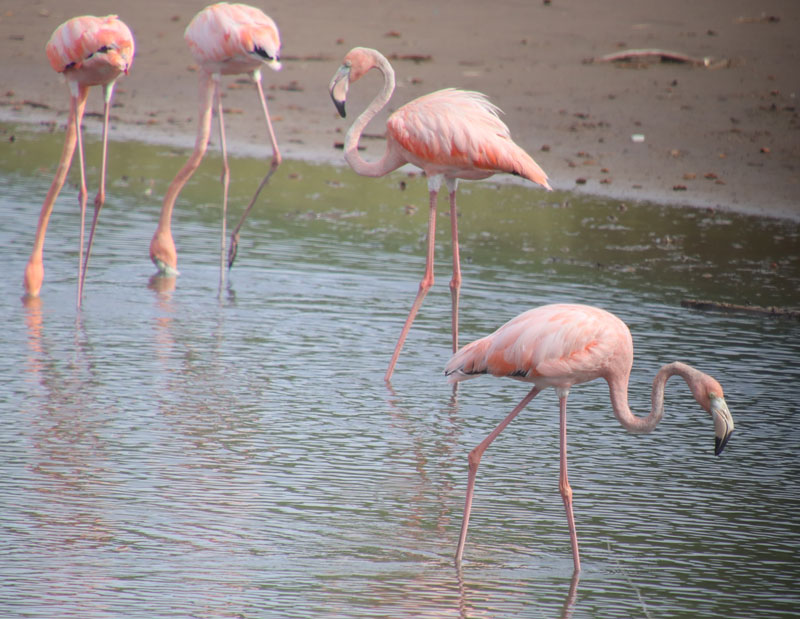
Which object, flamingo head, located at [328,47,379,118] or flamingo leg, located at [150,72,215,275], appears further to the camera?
flamingo leg, located at [150,72,215,275]

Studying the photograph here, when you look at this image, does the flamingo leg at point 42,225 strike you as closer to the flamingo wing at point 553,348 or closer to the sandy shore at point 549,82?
the flamingo wing at point 553,348

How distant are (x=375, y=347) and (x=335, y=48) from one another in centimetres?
956

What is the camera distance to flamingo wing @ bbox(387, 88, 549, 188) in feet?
21.3

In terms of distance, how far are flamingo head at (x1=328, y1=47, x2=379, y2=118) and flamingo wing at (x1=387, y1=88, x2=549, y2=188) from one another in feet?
1.67

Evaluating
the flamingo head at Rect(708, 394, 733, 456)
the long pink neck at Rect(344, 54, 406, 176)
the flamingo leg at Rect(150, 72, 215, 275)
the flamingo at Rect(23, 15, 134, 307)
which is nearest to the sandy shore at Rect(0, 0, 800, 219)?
the flamingo leg at Rect(150, 72, 215, 275)

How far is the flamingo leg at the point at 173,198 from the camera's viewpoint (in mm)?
8508

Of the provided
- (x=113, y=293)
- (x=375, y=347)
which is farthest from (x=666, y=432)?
(x=113, y=293)

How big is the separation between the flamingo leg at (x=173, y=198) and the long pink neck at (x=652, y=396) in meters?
4.57

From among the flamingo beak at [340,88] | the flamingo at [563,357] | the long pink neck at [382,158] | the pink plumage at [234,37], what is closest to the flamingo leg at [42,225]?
the pink plumage at [234,37]

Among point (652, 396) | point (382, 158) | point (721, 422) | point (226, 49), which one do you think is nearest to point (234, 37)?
point (226, 49)

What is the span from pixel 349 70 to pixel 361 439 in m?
2.50

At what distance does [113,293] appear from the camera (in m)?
8.05

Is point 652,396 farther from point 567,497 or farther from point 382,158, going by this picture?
point 382,158

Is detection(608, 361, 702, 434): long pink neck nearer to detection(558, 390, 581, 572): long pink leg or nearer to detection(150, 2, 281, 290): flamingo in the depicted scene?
detection(558, 390, 581, 572): long pink leg
